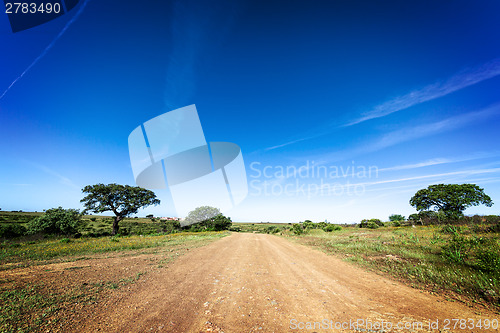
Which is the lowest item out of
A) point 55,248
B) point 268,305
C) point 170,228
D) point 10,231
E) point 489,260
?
point 170,228

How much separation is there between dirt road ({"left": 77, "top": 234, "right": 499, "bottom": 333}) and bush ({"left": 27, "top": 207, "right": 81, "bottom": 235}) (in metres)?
32.5

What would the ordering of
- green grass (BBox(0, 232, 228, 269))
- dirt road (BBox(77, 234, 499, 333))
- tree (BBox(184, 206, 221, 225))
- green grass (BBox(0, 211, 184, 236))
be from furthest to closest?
tree (BBox(184, 206, 221, 225)) < green grass (BBox(0, 211, 184, 236)) < green grass (BBox(0, 232, 228, 269)) < dirt road (BBox(77, 234, 499, 333))

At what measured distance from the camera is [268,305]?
4316 millimetres

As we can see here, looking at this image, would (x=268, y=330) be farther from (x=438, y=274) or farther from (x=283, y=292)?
(x=438, y=274)

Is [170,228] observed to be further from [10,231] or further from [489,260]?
[489,260]

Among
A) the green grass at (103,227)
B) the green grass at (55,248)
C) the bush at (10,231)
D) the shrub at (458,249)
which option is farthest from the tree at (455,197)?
the bush at (10,231)

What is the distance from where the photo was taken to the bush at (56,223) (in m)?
26.3

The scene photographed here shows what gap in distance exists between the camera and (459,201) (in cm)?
3675

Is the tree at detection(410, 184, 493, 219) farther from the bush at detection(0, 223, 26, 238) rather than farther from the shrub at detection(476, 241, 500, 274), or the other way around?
the bush at detection(0, 223, 26, 238)

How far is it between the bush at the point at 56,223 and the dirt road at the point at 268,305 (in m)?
32.5

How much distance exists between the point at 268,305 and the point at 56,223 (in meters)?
37.7

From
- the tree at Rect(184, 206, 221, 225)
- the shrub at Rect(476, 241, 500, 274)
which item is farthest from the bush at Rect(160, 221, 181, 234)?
the shrub at Rect(476, 241, 500, 274)

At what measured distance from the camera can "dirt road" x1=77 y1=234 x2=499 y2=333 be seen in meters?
3.47

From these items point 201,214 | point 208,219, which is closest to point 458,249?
point 208,219
